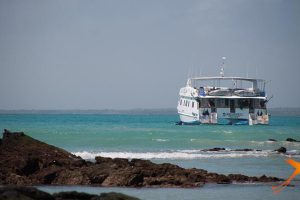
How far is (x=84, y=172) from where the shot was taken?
23.1m

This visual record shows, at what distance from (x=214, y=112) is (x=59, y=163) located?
6422 cm

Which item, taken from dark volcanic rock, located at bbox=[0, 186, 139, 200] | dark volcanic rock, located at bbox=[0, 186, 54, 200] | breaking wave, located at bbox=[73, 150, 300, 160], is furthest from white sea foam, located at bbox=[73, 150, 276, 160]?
dark volcanic rock, located at bbox=[0, 186, 54, 200]

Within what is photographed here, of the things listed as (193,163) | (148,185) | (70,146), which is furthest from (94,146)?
(148,185)

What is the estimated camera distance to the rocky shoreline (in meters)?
22.6

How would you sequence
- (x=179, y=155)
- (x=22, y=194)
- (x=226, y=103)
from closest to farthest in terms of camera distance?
(x=22, y=194) → (x=179, y=155) → (x=226, y=103)

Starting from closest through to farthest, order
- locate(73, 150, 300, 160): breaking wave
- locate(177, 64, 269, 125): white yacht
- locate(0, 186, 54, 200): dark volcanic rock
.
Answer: locate(0, 186, 54, 200): dark volcanic rock
locate(73, 150, 300, 160): breaking wave
locate(177, 64, 269, 125): white yacht

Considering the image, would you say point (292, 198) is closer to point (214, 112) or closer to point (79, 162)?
point (79, 162)

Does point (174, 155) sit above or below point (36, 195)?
below

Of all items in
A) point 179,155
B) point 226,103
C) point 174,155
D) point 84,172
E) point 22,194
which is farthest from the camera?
point 226,103

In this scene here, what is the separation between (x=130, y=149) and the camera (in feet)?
144

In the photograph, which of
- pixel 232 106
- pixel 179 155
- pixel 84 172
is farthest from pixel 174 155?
pixel 232 106

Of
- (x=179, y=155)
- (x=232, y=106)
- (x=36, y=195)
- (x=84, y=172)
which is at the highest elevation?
(x=232, y=106)

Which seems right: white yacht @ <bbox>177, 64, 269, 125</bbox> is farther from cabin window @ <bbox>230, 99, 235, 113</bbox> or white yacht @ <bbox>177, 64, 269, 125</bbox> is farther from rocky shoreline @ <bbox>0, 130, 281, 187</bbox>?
rocky shoreline @ <bbox>0, 130, 281, 187</bbox>

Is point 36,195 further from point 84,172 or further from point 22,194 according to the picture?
point 84,172
